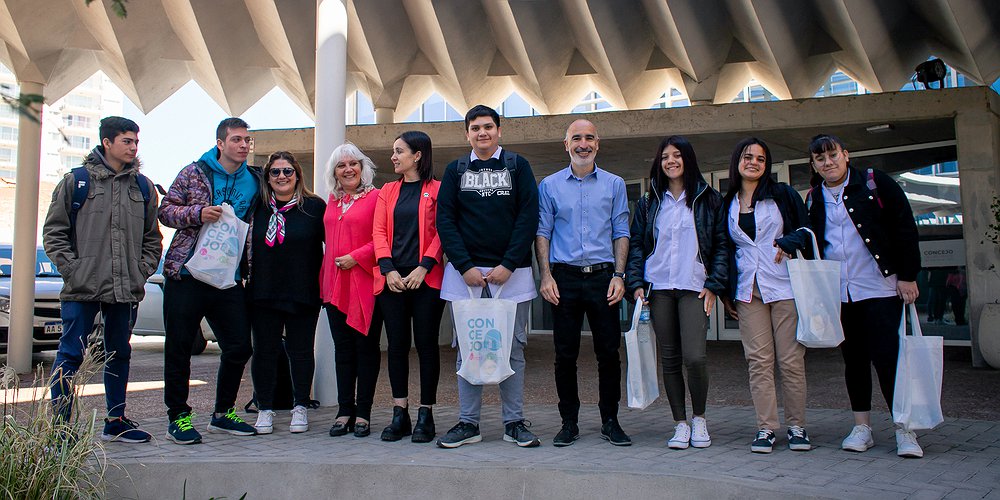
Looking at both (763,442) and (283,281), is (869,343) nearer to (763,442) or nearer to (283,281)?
(763,442)

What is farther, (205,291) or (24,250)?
(24,250)

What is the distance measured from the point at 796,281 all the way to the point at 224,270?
3394 millimetres

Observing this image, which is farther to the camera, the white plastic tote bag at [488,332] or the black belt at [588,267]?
the black belt at [588,267]

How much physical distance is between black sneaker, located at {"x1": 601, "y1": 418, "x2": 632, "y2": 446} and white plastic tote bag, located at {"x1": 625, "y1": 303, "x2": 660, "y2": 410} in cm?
20

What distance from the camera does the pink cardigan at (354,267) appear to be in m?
4.79

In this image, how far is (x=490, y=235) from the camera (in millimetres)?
4484

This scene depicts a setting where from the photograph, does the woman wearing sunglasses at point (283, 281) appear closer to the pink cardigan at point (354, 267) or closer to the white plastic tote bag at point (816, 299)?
the pink cardigan at point (354, 267)

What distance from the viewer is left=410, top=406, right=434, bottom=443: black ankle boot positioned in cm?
456

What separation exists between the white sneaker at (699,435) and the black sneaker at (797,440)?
1.49ft

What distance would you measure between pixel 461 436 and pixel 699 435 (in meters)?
1.40

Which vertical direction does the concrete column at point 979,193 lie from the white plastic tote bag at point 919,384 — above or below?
above

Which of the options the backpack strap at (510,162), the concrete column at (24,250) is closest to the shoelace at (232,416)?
the backpack strap at (510,162)

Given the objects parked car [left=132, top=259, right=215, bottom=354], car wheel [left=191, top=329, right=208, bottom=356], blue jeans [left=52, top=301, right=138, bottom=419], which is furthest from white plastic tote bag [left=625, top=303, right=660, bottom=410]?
parked car [left=132, top=259, right=215, bottom=354]

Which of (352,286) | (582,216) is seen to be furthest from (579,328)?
(352,286)
